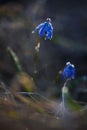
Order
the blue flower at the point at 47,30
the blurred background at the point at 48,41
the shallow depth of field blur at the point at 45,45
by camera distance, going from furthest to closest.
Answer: the blurred background at the point at 48,41 < the shallow depth of field blur at the point at 45,45 < the blue flower at the point at 47,30

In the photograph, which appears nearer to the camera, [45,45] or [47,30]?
[47,30]

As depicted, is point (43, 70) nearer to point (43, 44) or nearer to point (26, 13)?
point (43, 44)

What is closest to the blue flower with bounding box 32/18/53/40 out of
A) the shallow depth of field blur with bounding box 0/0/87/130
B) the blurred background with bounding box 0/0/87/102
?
the shallow depth of field blur with bounding box 0/0/87/130

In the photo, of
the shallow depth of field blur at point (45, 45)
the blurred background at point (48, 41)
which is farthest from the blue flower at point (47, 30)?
the blurred background at point (48, 41)

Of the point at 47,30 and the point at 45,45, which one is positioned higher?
the point at 45,45

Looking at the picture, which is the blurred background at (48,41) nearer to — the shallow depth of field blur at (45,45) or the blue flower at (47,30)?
the shallow depth of field blur at (45,45)

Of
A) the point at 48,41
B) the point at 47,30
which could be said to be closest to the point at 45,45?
the point at 48,41

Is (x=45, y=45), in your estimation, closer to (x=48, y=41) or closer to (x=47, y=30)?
(x=48, y=41)

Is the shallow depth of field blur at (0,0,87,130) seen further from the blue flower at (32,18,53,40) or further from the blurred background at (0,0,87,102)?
the blue flower at (32,18,53,40)
